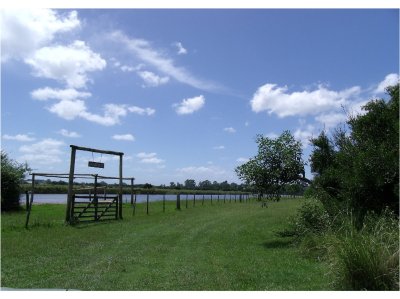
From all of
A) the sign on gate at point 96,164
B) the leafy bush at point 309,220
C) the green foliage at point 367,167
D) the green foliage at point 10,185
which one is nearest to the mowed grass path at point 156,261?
the leafy bush at point 309,220

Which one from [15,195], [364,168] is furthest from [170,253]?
[15,195]

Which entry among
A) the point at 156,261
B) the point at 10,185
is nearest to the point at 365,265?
the point at 156,261

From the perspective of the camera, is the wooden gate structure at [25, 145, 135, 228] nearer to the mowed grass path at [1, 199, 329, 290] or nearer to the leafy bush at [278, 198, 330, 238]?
the mowed grass path at [1, 199, 329, 290]

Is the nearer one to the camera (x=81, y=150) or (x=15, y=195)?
(x=81, y=150)

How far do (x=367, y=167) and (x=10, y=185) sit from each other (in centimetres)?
2271

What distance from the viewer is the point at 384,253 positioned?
660cm

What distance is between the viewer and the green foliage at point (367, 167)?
424 inches

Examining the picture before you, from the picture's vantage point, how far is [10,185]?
27953mm

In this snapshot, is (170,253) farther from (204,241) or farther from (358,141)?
(358,141)

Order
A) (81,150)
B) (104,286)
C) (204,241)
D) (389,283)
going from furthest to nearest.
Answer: (81,150), (204,241), (104,286), (389,283)

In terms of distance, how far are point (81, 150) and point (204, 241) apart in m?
9.44

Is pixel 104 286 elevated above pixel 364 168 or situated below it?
below

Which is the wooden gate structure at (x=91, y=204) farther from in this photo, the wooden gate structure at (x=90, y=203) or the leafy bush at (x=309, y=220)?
the leafy bush at (x=309, y=220)

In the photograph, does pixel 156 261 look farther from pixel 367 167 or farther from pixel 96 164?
pixel 96 164
